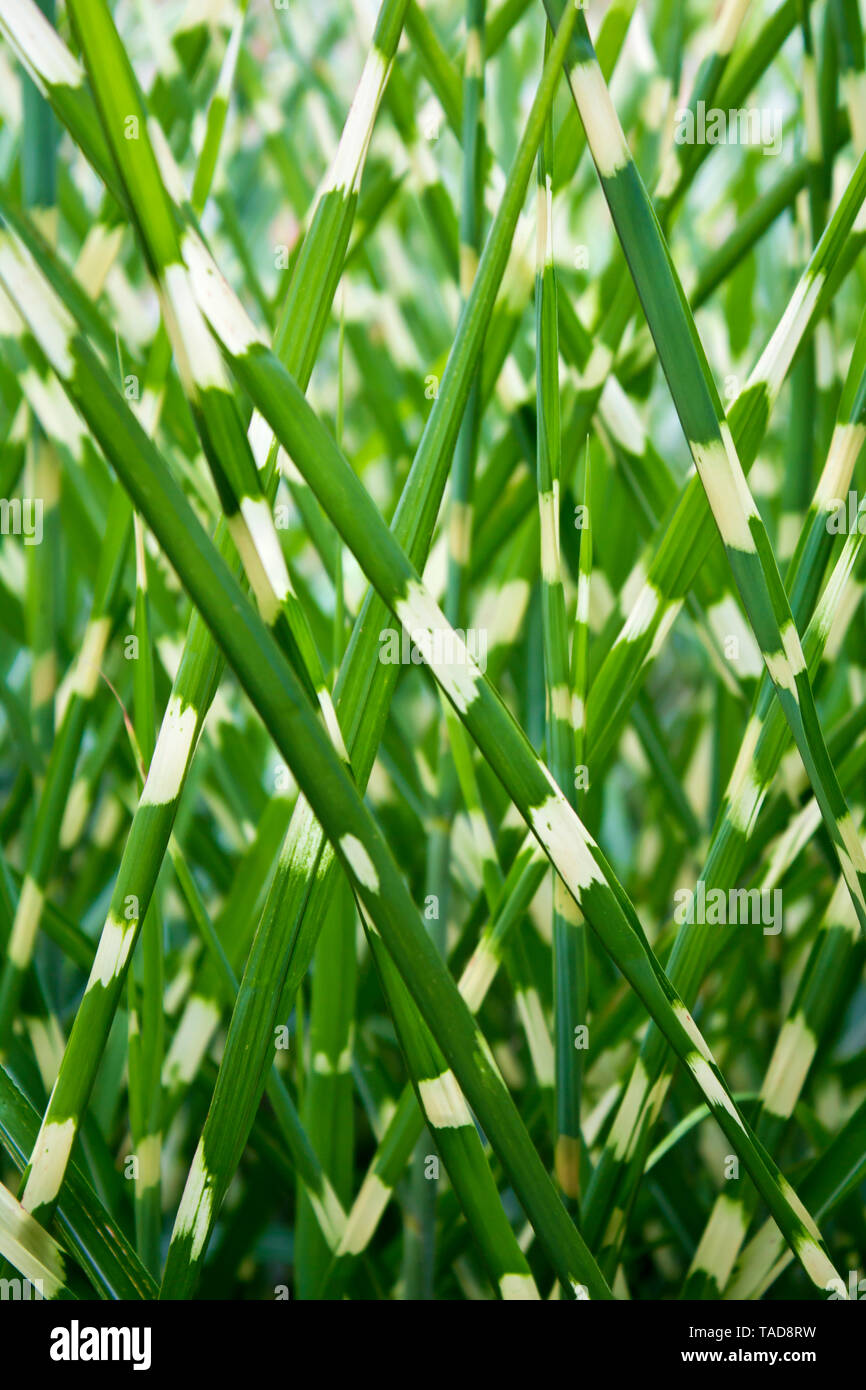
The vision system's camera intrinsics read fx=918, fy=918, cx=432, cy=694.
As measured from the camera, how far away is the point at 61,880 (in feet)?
1.17

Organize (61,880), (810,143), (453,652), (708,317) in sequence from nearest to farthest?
1. (453,652)
2. (810,143)
3. (61,880)
4. (708,317)

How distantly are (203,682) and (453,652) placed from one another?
50 mm

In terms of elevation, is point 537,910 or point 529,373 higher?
point 529,373

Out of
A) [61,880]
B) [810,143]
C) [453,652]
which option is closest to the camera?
[453,652]

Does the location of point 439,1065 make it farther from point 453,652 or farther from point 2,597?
point 2,597

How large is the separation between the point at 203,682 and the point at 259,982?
0.06 m

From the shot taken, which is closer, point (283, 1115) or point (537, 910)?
point (283, 1115)

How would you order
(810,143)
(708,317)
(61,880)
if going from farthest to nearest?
(708,317) < (61,880) < (810,143)

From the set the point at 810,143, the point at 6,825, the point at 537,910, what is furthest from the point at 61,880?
the point at 810,143

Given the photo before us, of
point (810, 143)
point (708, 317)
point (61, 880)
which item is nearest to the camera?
point (810, 143)

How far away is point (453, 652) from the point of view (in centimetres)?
14

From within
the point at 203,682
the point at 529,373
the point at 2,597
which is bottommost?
the point at 203,682
